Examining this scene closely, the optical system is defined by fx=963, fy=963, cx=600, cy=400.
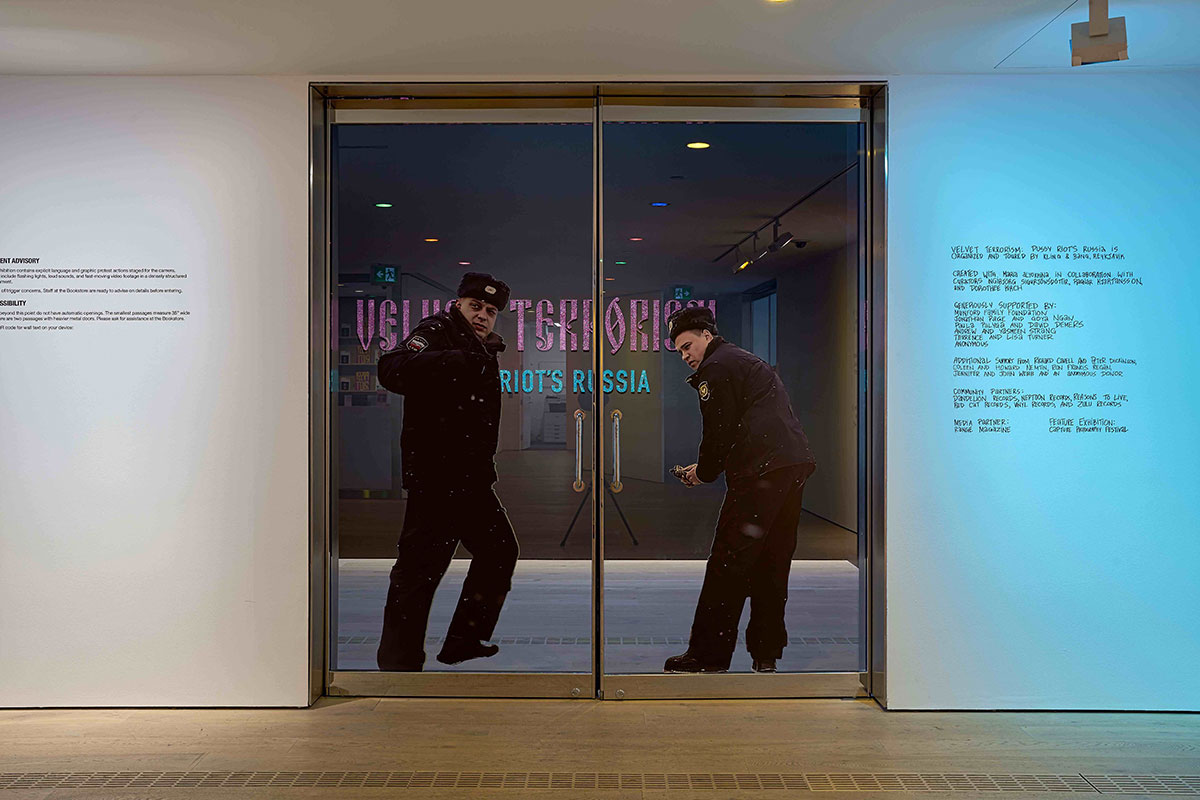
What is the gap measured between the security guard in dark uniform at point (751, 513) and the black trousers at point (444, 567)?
88 cm

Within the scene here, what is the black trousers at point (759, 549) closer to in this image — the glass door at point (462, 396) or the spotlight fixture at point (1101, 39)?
the glass door at point (462, 396)

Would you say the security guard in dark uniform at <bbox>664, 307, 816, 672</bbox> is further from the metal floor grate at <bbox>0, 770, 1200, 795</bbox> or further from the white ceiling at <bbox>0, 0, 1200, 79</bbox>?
the white ceiling at <bbox>0, 0, 1200, 79</bbox>

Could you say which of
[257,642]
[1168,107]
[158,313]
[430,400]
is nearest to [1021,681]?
[1168,107]

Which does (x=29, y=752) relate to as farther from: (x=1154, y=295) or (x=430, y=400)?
(x=1154, y=295)

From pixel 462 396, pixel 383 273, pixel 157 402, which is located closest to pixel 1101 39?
pixel 462 396

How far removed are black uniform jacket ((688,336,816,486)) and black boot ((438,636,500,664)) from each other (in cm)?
125

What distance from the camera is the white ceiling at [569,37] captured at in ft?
11.4

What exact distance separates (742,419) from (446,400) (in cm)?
135

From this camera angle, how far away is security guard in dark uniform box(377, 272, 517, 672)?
4.34m

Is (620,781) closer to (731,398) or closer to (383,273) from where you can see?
→ (731,398)

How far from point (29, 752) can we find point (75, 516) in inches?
38.7

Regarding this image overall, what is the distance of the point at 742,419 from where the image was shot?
438cm

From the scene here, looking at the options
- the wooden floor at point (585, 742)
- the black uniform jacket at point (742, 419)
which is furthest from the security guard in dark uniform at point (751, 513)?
the wooden floor at point (585, 742)

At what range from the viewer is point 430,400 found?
14.3ft
